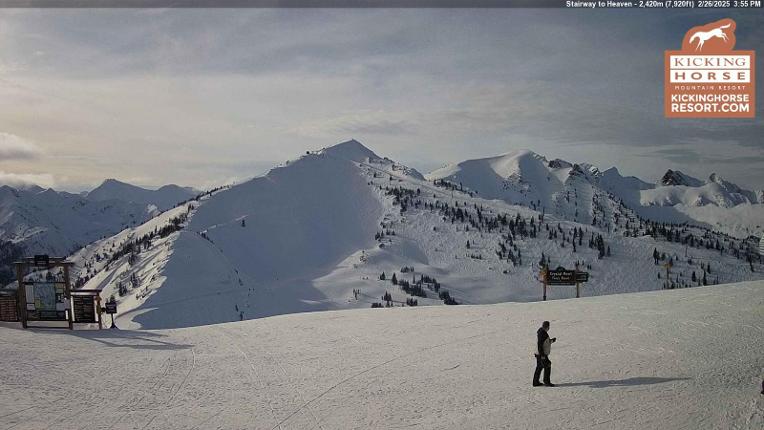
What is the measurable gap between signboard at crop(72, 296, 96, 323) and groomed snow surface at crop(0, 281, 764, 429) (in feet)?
5.31

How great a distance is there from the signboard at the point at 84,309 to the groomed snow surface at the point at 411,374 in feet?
5.31

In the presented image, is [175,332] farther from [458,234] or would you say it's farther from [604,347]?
[458,234]

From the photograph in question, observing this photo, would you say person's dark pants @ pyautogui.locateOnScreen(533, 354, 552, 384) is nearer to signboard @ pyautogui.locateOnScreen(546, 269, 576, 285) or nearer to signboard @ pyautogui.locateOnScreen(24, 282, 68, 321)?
signboard @ pyautogui.locateOnScreen(546, 269, 576, 285)

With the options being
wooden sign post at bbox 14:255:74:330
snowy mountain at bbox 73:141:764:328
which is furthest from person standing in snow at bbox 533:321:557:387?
snowy mountain at bbox 73:141:764:328

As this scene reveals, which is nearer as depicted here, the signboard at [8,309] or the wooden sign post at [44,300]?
the wooden sign post at [44,300]

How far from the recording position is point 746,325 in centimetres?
1691

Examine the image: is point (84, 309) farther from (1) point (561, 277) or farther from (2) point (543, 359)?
(1) point (561, 277)

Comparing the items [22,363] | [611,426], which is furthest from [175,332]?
[611,426]

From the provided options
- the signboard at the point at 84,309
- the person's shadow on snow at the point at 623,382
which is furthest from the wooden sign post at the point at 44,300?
the person's shadow on snow at the point at 623,382

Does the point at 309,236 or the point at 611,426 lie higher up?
the point at 611,426

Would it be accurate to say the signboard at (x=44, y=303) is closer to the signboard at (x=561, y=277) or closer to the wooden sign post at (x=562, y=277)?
the wooden sign post at (x=562, y=277)

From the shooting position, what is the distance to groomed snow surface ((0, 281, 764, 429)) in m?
11.3

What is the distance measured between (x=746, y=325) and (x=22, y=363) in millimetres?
24399

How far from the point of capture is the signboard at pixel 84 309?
22.5 metres
